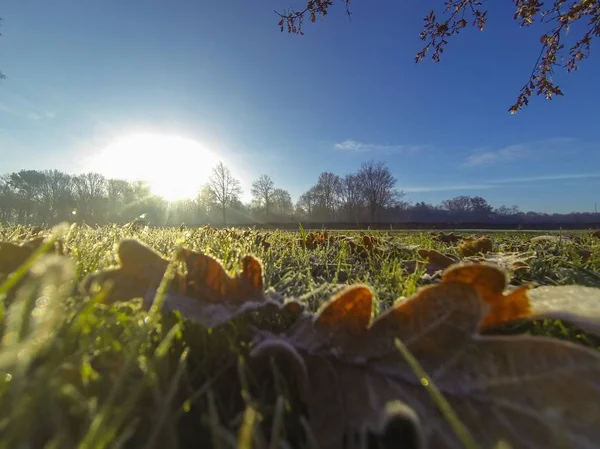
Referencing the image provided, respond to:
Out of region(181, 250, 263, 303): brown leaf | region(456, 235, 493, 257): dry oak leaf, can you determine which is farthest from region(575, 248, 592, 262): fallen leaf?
region(181, 250, 263, 303): brown leaf

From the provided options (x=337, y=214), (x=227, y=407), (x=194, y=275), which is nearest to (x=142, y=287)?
(x=194, y=275)

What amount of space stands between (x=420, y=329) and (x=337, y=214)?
7666cm

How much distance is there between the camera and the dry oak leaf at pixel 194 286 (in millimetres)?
825

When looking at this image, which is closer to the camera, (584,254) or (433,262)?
(433,262)

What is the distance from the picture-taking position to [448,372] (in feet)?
2.27

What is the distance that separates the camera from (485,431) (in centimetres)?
60

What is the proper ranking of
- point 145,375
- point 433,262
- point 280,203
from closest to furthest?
point 145,375
point 433,262
point 280,203

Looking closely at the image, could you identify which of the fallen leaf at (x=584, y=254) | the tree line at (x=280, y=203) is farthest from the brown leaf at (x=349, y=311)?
the tree line at (x=280, y=203)

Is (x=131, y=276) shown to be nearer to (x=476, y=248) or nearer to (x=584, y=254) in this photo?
(x=476, y=248)

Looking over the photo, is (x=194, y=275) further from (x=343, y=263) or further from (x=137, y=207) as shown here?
(x=137, y=207)

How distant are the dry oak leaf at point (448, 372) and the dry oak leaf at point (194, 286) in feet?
0.53

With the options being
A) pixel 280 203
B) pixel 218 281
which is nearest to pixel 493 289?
pixel 218 281

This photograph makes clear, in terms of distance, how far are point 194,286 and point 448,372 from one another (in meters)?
0.62

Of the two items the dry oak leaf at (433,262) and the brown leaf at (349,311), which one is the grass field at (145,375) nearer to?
the brown leaf at (349,311)
